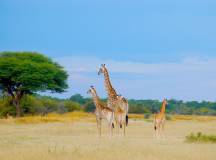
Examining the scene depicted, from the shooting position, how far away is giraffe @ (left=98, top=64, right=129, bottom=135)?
83.5ft

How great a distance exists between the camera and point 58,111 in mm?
71250

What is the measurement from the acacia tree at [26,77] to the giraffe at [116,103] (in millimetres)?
31006

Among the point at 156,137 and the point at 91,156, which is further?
the point at 156,137

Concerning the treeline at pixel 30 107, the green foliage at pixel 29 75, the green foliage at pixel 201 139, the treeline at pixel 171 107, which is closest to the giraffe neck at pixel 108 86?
the green foliage at pixel 201 139

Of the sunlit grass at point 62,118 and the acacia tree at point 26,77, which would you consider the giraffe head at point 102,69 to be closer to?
the sunlit grass at point 62,118

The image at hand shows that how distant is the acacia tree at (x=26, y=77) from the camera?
192 feet

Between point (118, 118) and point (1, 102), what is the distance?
130 feet

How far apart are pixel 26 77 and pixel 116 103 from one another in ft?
110

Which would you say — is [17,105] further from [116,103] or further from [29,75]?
[116,103]

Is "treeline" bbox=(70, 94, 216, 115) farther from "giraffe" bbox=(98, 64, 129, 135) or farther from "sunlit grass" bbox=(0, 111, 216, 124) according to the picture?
"giraffe" bbox=(98, 64, 129, 135)

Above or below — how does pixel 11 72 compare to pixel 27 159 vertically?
above

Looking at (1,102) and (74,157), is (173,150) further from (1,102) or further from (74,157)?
(1,102)

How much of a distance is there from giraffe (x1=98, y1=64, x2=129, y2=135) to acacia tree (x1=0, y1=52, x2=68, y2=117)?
3101 cm

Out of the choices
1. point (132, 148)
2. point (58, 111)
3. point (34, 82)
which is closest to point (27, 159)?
point (132, 148)
